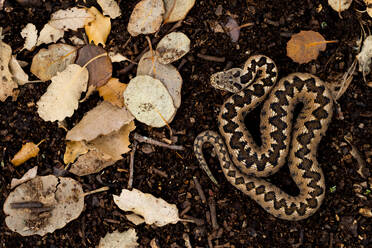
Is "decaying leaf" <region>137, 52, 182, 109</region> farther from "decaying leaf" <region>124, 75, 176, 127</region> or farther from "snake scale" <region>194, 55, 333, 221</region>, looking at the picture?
"snake scale" <region>194, 55, 333, 221</region>

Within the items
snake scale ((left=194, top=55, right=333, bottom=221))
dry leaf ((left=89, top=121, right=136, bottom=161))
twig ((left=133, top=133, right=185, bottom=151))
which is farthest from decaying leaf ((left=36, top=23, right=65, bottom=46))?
snake scale ((left=194, top=55, right=333, bottom=221))

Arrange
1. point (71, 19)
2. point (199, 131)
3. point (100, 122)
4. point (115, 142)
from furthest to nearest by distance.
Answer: point (199, 131)
point (71, 19)
point (115, 142)
point (100, 122)

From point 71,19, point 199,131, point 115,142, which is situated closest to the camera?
point 115,142

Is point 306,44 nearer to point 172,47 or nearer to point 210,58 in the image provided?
point 210,58

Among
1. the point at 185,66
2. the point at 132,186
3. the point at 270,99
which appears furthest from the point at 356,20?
the point at 132,186

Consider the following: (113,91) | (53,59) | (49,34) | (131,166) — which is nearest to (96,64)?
(113,91)

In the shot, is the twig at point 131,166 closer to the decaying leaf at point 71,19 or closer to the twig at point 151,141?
the twig at point 151,141
